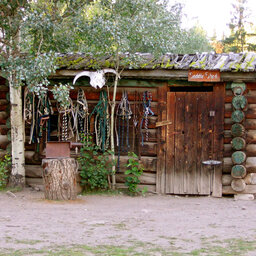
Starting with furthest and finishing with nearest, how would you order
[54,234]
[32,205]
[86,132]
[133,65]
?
[86,132]
[133,65]
[32,205]
[54,234]

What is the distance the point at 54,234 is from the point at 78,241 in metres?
0.47

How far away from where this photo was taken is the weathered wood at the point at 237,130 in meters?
8.76

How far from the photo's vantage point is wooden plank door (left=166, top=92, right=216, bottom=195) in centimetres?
909

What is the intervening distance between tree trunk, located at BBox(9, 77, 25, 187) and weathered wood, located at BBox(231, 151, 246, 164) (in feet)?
14.9

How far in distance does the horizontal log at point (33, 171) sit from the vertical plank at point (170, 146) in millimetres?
2978

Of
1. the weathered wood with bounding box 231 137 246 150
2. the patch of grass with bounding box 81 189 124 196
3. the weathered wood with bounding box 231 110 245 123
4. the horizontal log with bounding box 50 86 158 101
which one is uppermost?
the horizontal log with bounding box 50 86 158 101

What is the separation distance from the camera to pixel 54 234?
546 cm

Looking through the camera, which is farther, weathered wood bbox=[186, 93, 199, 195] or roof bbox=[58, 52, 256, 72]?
weathered wood bbox=[186, 93, 199, 195]

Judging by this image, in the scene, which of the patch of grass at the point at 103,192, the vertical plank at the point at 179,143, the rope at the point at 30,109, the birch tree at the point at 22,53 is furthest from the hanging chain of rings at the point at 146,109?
the rope at the point at 30,109

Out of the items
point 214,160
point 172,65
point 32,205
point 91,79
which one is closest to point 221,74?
point 172,65

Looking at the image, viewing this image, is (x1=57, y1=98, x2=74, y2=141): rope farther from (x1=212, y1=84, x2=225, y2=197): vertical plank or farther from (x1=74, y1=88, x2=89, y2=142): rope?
(x1=212, y1=84, x2=225, y2=197): vertical plank

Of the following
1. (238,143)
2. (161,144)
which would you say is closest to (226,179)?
(238,143)

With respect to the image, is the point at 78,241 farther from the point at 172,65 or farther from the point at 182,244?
the point at 172,65

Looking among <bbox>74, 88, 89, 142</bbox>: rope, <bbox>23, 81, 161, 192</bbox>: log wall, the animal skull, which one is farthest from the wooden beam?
<bbox>74, 88, 89, 142</bbox>: rope
